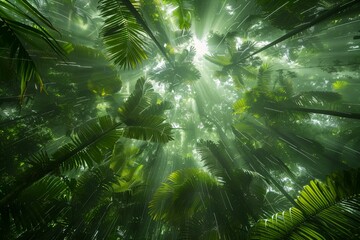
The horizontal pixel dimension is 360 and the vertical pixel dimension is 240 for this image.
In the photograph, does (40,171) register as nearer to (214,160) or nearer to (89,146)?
(89,146)

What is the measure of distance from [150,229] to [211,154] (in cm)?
381

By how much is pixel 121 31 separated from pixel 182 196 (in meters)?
3.99

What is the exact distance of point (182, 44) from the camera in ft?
31.8

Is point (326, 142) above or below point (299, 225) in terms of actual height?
above

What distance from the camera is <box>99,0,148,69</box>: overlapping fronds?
3.15m

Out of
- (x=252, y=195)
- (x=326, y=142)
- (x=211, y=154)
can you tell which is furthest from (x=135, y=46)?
(x=326, y=142)

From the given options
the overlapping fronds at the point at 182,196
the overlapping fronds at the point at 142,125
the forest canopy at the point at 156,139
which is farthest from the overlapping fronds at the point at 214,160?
the overlapping fronds at the point at 142,125

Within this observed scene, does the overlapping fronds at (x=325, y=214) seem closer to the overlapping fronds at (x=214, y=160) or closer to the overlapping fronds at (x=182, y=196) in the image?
the overlapping fronds at (x=182, y=196)

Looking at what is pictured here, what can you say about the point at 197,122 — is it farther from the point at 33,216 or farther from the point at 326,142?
the point at 33,216

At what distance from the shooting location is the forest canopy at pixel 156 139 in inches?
109

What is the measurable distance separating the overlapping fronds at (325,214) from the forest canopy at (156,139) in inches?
0.5

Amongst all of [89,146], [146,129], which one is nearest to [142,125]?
[146,129]

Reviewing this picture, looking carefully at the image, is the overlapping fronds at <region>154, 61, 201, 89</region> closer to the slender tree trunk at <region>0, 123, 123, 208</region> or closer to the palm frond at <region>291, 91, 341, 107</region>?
the palm frond at <region>291, 91, 341, 107</region>

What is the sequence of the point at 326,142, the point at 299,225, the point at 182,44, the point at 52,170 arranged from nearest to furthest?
the point at 299,225 → the point at 52,170 → the point at 182,44 → the point at 326,142
